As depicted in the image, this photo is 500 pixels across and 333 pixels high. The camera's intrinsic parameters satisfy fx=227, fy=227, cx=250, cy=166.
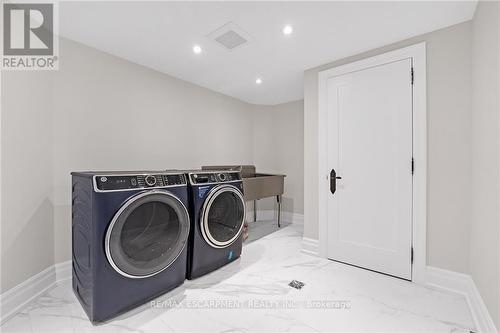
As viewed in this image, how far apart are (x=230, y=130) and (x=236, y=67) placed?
124cm

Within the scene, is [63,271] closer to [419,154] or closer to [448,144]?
[419,154]

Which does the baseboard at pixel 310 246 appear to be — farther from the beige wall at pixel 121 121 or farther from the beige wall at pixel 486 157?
the beige wall at pixel 121 121

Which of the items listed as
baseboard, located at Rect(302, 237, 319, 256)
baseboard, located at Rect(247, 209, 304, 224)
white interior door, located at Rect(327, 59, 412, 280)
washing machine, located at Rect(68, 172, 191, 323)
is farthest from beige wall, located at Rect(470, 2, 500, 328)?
baseboard, located at Rect(247, 209, 304, 224)

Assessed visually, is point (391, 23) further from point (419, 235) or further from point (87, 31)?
point (87, 31)

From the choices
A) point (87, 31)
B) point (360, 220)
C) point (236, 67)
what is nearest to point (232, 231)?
point (360, 220)

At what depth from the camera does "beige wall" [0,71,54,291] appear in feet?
4.94

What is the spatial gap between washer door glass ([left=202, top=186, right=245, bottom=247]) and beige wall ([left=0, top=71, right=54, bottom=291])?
126cm

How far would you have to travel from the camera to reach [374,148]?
6.96ft

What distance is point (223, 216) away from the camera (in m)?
2.23

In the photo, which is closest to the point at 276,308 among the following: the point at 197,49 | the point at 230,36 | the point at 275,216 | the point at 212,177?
the point at 212,177

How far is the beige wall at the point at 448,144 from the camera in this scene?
5.68 ft

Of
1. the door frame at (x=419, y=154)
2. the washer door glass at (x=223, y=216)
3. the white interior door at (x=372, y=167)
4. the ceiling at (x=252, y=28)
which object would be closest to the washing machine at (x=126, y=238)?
the washer door glass at (x=223, y=216)

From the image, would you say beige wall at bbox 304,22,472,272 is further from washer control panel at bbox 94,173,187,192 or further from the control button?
the control button

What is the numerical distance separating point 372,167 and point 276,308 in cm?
149
